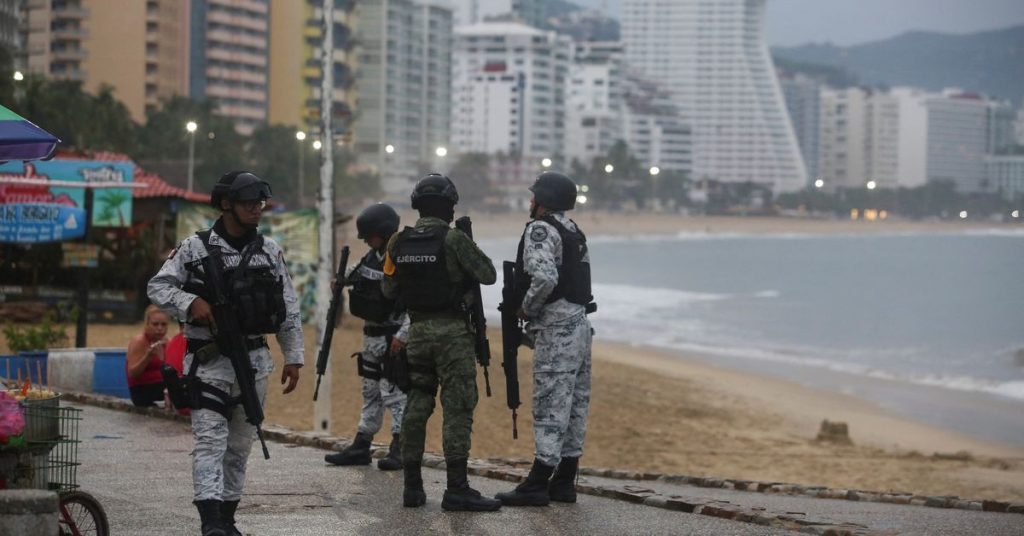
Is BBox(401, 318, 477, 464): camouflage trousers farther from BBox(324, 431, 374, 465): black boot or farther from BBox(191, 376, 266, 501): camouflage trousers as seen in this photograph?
BBox(324, 431, 374, 465): black boot

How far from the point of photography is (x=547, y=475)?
910 centimetres

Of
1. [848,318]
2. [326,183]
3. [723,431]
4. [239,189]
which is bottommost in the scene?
[848,318]

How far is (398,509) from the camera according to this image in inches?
351

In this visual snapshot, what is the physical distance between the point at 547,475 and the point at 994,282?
97355 mm

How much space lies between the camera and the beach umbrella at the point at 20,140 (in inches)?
303

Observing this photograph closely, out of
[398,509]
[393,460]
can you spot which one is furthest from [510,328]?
[393,460]

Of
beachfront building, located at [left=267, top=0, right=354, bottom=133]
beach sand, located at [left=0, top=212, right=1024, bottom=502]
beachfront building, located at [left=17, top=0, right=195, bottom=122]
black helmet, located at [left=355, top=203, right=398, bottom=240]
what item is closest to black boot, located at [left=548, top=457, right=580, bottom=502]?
black helmet, located at [left=355, top=203, right=398, bottom=240]

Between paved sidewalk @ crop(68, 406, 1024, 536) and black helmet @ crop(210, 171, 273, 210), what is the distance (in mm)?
1833

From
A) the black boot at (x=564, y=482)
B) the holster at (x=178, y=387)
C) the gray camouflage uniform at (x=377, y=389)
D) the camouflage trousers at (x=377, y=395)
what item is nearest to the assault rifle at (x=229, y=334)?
the holster at (x=178, y=387)

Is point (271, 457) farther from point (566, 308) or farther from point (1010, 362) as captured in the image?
point (1010, 362)

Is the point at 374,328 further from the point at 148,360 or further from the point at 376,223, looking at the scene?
the point at 148,360

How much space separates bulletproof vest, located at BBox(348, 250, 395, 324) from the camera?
1050 cm

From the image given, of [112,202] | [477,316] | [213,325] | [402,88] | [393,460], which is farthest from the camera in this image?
[402,88]

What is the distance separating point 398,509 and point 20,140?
2987mm
